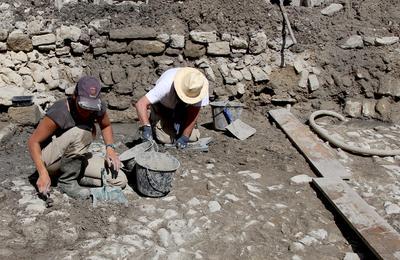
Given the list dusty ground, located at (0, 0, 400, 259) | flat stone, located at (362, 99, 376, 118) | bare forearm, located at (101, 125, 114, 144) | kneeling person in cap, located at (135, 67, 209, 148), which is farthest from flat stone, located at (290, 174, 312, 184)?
flat stone, located at (362, 99, 376, 118)

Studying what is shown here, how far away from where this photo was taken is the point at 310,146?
608 centimetres

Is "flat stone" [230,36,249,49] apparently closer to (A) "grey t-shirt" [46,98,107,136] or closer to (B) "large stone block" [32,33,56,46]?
(B) "large stone block" [32,33,56,46]

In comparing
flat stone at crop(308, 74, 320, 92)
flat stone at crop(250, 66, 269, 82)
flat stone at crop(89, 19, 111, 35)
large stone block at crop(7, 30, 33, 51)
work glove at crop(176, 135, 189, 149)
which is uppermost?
flat stone at crop(89, 19, 111, 35)

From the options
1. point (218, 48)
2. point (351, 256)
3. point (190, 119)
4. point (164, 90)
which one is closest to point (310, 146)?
point (190, 119)

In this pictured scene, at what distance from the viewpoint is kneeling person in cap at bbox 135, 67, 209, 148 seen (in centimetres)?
529

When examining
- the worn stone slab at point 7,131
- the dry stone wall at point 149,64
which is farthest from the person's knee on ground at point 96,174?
the dry stone wall at point 149,64

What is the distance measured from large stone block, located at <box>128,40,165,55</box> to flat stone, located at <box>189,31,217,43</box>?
46cm

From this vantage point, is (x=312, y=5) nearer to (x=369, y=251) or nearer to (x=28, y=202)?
(x=369, y=251)

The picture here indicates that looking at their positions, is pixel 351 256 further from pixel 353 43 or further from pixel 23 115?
pixel 353 43

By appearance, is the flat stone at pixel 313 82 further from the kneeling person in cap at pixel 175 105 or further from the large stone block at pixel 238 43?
the kneeling person in cap at pixel 175 105

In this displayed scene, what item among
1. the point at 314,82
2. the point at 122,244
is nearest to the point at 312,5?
the point at 314,82

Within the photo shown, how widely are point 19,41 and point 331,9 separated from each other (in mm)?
4886

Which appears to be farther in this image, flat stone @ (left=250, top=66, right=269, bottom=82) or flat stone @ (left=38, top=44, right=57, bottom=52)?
flat stone @ (left=250, top=66, right=269, bottom=82)

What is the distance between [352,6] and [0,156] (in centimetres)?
590
